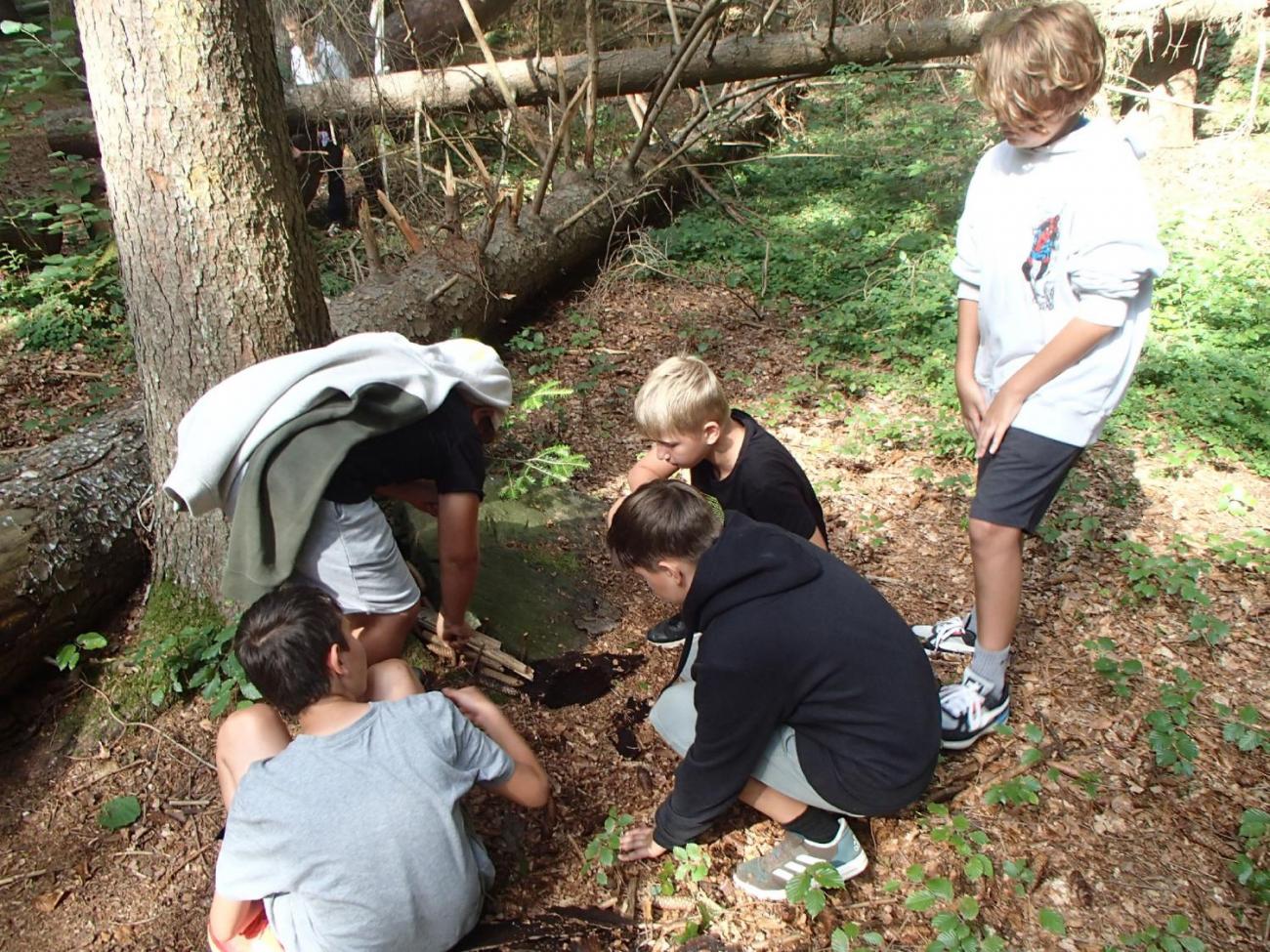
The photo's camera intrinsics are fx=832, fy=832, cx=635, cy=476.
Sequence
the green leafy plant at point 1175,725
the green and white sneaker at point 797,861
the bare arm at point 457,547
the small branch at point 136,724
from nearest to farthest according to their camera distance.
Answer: the green and white sneaker at point 797,861
the green leafy plant at point 1175,725
the bare arm at point 457,547
the small branch at point 136,724

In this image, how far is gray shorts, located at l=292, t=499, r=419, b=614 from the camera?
94.9 inches

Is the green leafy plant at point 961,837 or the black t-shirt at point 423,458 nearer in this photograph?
the green leafy plant at point 961,837

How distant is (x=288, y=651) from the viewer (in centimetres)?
186

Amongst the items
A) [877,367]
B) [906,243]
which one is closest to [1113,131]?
[877,367]

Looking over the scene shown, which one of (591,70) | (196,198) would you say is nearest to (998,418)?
(196,198)

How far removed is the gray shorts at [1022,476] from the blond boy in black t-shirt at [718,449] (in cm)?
55

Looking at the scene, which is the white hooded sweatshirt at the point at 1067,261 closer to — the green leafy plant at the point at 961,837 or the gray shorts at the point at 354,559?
the green leafy plant at the point at 961,837

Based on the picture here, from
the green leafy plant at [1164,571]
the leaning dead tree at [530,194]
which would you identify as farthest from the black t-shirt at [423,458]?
the green leafy plant at [1164,571]

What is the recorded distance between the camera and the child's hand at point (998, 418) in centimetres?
230

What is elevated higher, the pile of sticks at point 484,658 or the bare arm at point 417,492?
the bare arm at point 417,492

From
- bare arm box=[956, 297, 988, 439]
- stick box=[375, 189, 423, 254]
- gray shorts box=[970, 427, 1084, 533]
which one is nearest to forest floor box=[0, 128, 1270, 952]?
gray shorts box=[970, 427, 1084, 533]

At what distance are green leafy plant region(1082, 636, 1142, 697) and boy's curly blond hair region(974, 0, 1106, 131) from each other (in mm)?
1774

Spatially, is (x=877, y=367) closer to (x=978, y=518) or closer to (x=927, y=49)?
(x=978, y=518)

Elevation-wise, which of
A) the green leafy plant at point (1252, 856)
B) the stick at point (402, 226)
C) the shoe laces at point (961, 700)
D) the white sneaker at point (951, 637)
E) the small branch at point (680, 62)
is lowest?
the green leafy plant at point (1252, 856)
